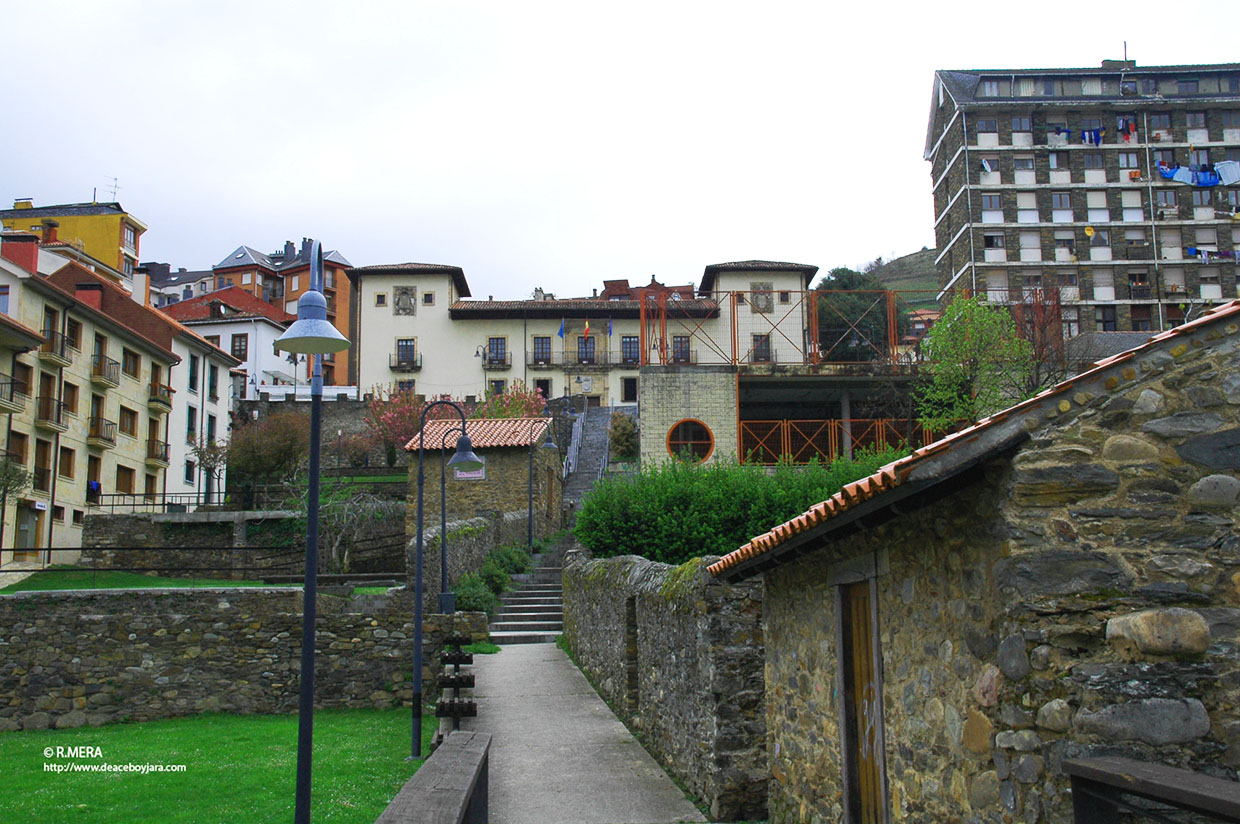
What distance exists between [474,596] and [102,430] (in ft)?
86.3

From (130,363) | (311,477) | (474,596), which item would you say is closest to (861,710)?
(311,477)

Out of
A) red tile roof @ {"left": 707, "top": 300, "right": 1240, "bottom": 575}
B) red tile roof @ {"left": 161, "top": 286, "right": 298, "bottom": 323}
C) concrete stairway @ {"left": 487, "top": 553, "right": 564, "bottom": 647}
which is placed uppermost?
red tile roof @ {"left": 161, "top": 286, "right": 298, "bottom": 323}

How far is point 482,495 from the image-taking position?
103 feet

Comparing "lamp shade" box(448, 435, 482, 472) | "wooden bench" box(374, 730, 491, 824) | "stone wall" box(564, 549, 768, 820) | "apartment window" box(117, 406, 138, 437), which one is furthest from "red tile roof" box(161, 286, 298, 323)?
"wooden bench" box(374, 730, 491, 824)

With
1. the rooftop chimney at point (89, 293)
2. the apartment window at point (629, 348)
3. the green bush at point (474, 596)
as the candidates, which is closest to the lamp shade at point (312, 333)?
the green bush at point (474, 596)

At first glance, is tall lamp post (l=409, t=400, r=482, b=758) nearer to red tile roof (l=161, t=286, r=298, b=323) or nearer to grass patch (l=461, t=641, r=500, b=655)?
grass patch (l=461, t=641, r=500, b=655)

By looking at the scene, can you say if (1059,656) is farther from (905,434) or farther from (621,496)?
(905,434)

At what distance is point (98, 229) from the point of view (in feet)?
223

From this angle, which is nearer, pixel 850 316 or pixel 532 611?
pixel 532 611

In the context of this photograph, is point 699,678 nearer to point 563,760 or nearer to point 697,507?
point 563,760

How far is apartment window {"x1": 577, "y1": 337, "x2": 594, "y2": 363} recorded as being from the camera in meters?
66.7

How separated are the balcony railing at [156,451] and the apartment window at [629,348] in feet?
95.1

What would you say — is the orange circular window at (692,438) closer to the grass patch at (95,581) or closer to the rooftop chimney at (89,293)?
the grass patch at (95,581)

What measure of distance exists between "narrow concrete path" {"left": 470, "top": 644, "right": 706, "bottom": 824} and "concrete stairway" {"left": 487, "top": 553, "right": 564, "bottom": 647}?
3762 mm
